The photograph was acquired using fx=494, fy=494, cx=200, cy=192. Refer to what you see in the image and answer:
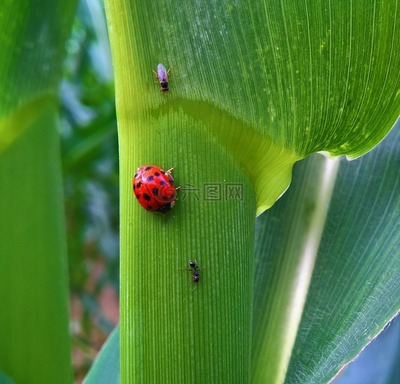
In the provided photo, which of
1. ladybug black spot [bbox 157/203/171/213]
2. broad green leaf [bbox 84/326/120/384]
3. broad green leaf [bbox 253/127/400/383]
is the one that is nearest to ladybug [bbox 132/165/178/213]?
ladybug black spot [bbox 157/203/171/213]

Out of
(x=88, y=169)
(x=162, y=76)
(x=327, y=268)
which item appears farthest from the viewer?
(x=88, y=169)

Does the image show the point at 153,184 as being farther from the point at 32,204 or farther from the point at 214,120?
the point at 32,204

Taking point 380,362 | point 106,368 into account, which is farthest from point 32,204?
point 380,362

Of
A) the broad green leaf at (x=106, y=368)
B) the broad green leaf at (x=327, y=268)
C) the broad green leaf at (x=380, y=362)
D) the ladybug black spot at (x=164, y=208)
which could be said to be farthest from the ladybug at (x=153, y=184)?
the broad green leaf at (x=380, y=362)

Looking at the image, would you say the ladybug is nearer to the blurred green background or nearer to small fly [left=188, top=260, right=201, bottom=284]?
small fly [left=188, top=260, right=201, bottom=284]

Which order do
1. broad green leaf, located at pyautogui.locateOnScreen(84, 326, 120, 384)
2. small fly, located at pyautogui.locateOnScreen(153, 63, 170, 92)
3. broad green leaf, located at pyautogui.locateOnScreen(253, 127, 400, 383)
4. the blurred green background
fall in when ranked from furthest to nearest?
the blurred green background, broad green leaf, located at pyautogui.locateOnScreen(84, 326, 120, 384), broad green leaf, located at pyautogui.locateOnScreen(253, 127, 400, 383), small fly, located at pyautogui.locateOnScreen(153, 63, 170, 92)

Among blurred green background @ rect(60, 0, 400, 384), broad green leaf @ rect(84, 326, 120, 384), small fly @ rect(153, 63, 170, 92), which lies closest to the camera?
small fly @ rect(153, 63, 170, 92)

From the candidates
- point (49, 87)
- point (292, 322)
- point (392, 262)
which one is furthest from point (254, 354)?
point (49, 87)
